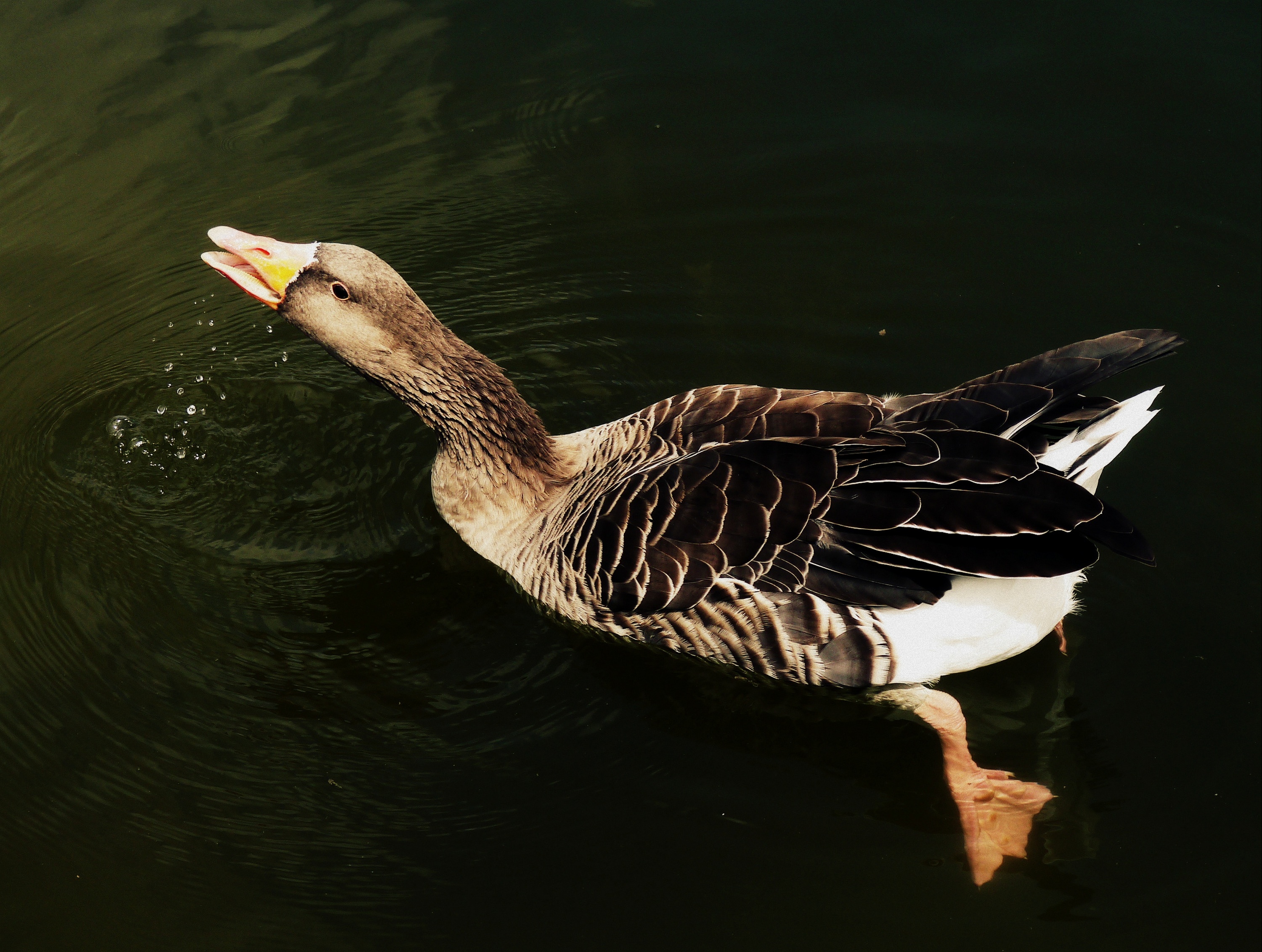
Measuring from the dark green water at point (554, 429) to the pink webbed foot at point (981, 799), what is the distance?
96 millimetres

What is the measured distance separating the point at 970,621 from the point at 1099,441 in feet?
2.94

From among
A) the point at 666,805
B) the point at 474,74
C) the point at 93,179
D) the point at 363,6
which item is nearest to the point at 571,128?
the point at 474,74

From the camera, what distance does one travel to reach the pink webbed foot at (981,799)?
14.4ft

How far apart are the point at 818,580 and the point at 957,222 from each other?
11.4 feet

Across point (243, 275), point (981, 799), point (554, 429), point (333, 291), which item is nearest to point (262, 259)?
point (243, 275)

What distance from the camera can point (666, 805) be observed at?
15.0ft

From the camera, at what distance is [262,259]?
16.2 ft

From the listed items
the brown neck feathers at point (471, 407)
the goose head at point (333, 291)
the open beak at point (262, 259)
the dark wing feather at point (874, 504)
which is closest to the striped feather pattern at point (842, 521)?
the dark wing feather at point (874, 504)

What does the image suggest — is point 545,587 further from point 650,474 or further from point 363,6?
point 363,6

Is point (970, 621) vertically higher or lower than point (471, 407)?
lower

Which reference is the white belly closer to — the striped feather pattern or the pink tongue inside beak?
the striped feather pattern

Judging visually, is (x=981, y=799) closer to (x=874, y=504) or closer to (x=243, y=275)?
(x=874, y=504)

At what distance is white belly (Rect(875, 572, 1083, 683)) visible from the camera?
4645 mm

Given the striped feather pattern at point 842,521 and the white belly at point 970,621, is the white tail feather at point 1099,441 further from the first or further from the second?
the white belly at point 970,621
